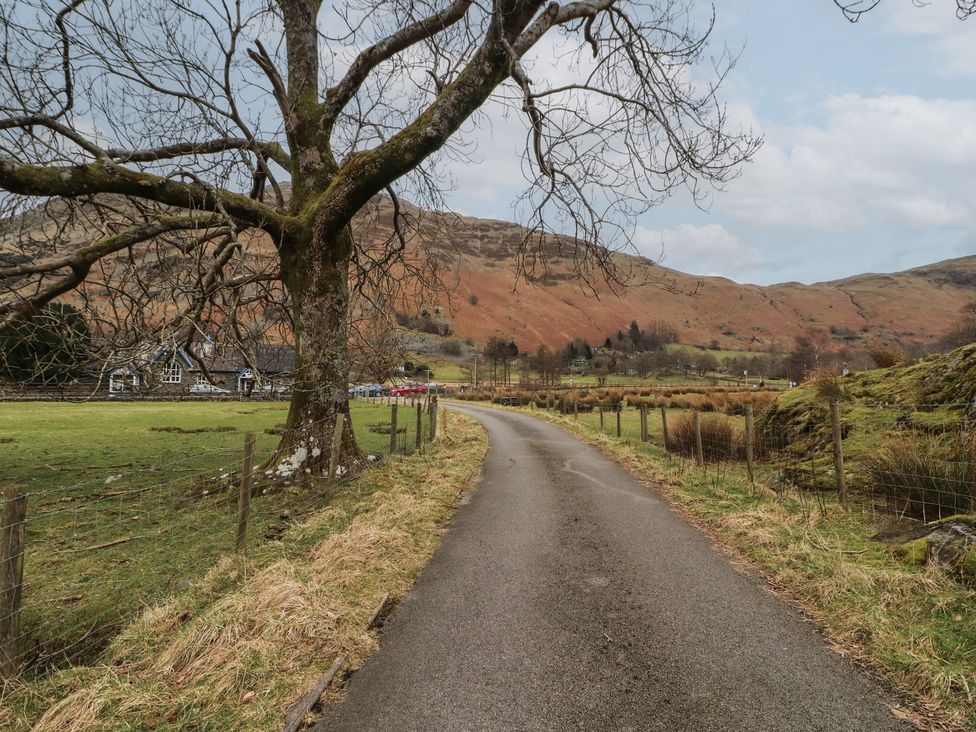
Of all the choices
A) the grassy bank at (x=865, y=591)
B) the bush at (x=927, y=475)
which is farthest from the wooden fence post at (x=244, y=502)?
the bush at (x=927, y=475)

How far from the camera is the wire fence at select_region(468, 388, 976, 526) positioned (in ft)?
20.5

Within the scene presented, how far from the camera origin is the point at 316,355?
828 cm

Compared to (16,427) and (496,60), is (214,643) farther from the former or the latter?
(16,427)

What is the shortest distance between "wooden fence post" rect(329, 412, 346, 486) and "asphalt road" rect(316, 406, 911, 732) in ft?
8.43

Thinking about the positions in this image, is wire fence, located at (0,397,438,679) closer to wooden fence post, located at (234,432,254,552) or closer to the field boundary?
wooden fence post, located at (234,432,254,552)

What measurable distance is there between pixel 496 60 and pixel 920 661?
7592 millimetres

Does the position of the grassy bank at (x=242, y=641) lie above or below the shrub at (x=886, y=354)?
below

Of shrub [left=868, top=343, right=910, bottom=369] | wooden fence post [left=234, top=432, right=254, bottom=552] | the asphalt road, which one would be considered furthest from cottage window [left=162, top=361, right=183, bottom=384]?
shrub [left=868, top=343, right=910, bottom=369]

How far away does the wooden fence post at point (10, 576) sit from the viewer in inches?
123

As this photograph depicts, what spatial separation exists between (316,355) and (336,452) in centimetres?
158

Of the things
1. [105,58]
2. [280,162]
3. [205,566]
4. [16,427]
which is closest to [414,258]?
[280,162]

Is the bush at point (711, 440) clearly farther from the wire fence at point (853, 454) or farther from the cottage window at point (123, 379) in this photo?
the cottage window at point (123, 379)

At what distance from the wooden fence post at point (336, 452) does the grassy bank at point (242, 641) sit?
1.69 meters

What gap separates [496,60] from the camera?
23.0 feet
